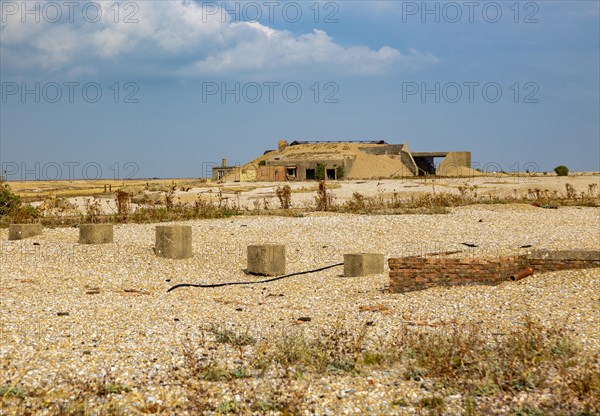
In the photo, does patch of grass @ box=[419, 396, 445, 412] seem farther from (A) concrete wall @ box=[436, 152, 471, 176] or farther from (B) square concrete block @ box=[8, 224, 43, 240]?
(A) concrete wall @ box=[436, 152, 471, 176]

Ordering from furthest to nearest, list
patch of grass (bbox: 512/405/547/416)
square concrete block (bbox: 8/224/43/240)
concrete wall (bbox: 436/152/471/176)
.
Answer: concrete wall (bbox: 436/152/471/176), square concrete block (bbox: 8/224/43/240), patch of grass (bbox: 512/405/547/416)

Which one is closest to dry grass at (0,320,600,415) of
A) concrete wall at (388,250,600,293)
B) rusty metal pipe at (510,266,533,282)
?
concrete wall at (388,250,600,293)

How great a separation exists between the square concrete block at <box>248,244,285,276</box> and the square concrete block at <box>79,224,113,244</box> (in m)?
3.96

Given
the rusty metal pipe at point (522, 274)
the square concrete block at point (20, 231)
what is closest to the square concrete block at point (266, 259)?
the rusty metal pipe at point (522, 274)

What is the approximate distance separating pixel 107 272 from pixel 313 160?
125ft

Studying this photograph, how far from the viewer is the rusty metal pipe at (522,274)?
9602 millimetres

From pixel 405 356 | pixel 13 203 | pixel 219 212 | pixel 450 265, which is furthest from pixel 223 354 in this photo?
pixel 13 203

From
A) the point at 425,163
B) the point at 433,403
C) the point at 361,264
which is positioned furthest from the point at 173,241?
the point at 425,163

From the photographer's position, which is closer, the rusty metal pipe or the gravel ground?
the gravel ground

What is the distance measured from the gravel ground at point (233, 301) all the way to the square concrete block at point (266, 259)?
45cm

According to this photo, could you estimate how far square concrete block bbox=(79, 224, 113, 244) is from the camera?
47.4ft

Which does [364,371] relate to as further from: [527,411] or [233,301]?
[233,301]

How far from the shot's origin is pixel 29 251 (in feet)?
46.6

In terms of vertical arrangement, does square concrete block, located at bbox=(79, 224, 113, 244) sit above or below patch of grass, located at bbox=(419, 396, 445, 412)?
above
